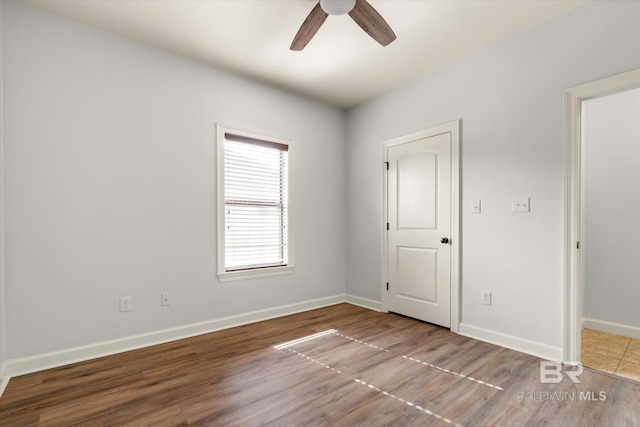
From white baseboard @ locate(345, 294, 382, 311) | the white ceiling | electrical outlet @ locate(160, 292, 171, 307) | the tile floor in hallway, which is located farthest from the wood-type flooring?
the white ceiling

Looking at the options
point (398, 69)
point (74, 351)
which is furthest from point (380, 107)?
point (74, 351)

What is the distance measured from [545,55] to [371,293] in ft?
9.84

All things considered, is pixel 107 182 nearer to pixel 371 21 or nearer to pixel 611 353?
pixel 371 21

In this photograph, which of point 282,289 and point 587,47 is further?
point 282,289

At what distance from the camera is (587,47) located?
2346 mm

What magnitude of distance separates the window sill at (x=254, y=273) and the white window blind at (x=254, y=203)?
6 centimetres

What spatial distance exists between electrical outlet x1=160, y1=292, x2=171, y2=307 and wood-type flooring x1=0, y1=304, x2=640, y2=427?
1.20 feet

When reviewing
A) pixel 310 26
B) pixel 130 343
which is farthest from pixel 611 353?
pixel 130 343

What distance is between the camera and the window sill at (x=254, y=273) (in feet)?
10.8

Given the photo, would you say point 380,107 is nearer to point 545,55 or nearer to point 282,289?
point 545,55

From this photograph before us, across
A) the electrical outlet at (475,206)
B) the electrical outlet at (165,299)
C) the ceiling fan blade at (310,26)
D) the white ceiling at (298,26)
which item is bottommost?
the electrical outlet at (165,299)

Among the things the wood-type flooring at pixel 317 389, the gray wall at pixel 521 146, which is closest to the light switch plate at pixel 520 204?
the gray wall at pixel 521 146

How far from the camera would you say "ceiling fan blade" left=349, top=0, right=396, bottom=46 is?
2068 mm

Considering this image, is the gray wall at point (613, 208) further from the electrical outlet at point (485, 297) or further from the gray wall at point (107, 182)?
the gray wall at point (107, 182)
